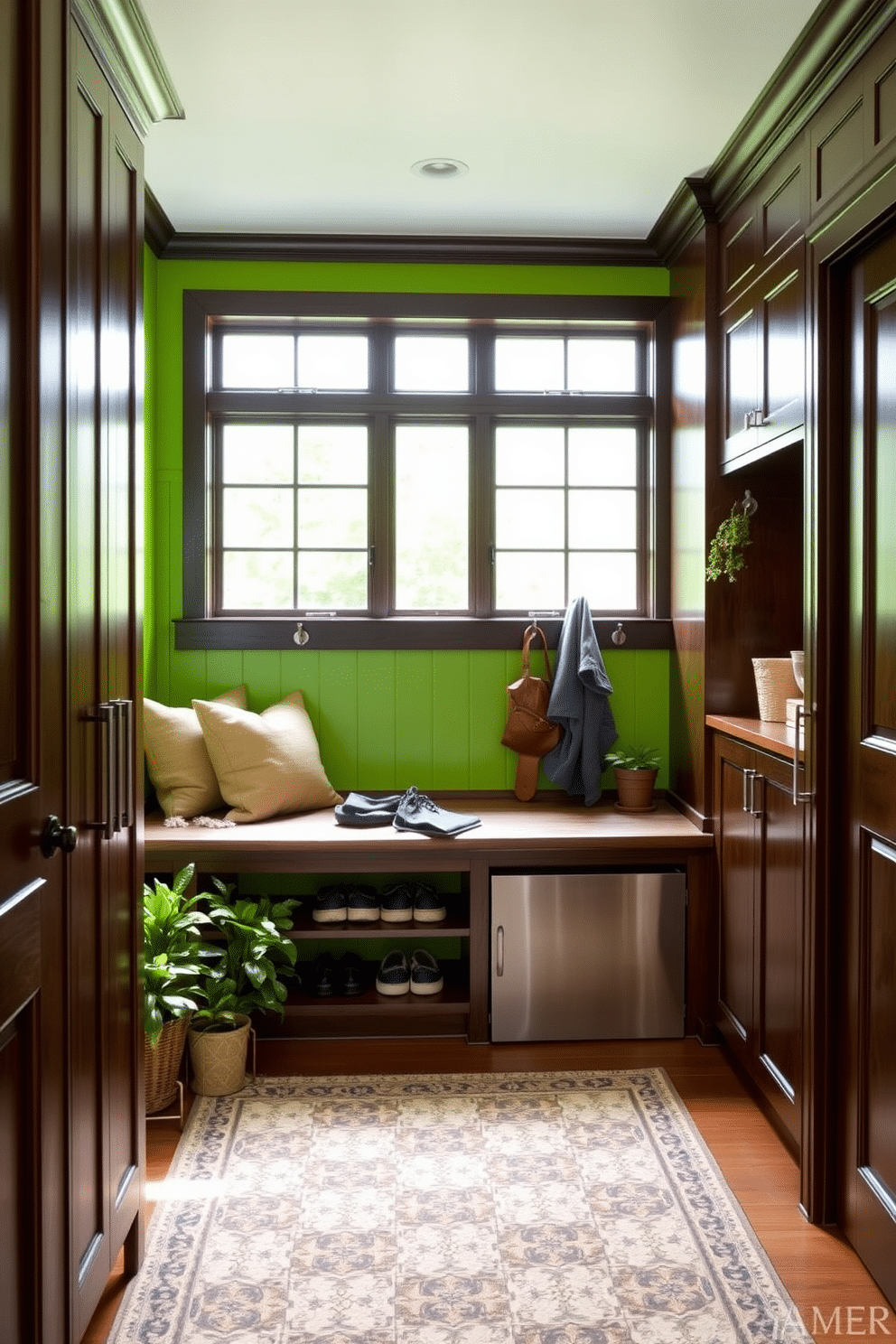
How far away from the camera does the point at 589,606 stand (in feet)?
13.9

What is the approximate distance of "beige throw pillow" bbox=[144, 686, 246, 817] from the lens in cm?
372

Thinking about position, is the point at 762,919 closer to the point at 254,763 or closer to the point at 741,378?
the point at 741,378

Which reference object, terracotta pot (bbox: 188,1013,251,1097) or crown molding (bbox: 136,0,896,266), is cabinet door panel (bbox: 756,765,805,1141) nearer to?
terracotta pot (bbox: 188,1013,251,1097)

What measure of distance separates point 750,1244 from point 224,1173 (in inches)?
48.5

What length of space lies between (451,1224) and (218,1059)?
935 mm

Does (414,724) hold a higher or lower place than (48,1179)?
higher

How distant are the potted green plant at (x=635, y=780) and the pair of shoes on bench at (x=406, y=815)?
1.81ft

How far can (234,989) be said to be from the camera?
10.6ft

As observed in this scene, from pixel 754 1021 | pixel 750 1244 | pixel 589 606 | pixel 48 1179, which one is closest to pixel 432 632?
pixel 589 606

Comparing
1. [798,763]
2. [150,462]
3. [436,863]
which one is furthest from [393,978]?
[150,462]

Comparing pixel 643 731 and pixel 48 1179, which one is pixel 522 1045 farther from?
pixel 48 1179

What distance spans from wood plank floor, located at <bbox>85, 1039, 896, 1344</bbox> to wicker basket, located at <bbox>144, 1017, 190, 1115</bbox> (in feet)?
0.20

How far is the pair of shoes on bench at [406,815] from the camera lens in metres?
3.54

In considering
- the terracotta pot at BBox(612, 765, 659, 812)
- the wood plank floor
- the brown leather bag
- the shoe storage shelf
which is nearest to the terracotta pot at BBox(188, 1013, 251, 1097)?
the wood plank floor
